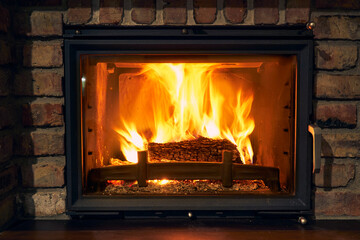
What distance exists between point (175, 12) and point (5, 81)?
0.61 metres

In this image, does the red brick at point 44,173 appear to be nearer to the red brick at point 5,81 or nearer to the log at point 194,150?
the red brick at point 5,81

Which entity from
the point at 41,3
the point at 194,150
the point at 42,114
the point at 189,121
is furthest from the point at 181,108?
the point at 41,3

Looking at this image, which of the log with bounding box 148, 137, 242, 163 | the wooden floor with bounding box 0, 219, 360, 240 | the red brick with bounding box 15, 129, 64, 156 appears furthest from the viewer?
the log with bounding box 148, 137, 242, 163

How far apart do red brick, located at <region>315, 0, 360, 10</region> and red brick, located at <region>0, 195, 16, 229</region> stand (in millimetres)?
1227

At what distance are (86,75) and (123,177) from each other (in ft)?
1.30

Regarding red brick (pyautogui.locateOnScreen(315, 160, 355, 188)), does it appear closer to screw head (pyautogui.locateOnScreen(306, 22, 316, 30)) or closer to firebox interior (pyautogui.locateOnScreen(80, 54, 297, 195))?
firebox interior (pyautogui.locateOnScreen(80, 54, 297, 195))

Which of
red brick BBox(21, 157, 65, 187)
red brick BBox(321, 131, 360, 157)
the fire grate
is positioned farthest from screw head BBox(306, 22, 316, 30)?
red brick BBox(21, 157, 65, 187)

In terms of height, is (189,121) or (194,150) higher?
(189,121)

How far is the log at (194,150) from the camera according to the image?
1273 millimetres

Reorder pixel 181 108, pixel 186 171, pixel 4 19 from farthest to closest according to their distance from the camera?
pixel 181 108, pixel 186 171, pixel 4 19

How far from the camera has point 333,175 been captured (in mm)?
1107

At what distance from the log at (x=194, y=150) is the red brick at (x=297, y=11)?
52 centimetres

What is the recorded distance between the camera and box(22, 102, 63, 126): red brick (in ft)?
3.57

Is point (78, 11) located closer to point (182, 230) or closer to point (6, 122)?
point (6, 122)
